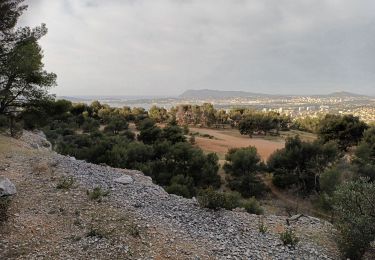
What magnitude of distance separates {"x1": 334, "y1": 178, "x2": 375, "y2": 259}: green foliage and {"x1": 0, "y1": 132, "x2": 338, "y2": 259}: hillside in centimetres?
60

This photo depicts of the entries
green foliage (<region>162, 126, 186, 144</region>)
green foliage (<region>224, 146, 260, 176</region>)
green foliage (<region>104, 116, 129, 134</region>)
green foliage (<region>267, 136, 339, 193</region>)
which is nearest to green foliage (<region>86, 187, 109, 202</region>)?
green foliage (<region>224, 146, 260, 176</region>)

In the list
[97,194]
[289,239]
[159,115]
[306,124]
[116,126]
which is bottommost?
[306,124]

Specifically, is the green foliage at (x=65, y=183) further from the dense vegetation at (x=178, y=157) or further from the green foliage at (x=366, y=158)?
the green foliage at (x=366, y=158)

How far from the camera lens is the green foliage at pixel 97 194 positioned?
11750 millimetres

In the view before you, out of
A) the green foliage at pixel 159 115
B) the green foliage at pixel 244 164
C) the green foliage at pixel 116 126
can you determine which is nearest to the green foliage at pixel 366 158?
the green foliage at pixel 244 164

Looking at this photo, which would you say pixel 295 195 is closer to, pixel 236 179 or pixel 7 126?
pixel 236 179

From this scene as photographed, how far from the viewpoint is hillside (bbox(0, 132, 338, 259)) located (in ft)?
29.3

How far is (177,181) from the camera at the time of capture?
77.9 feet

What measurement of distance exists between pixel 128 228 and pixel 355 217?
6446 mm

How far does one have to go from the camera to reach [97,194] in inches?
467

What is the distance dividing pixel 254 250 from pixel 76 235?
15.9ft

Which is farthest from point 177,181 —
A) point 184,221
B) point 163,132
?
point 163,132

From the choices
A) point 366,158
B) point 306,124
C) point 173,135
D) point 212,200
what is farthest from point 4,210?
point 306,124

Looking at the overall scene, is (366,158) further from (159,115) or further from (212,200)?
(159,115)
